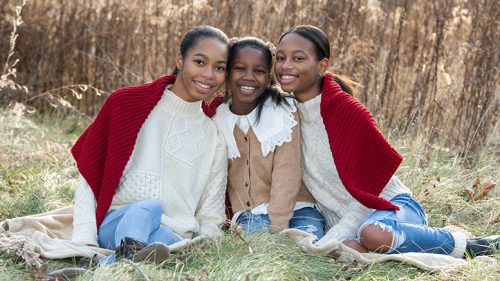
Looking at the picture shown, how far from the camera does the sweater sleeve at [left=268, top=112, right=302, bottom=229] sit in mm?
4371

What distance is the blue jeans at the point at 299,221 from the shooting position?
4.37 m

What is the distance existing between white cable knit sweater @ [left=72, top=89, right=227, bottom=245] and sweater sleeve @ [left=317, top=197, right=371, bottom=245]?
57 centimetres

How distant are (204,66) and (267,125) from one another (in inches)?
17.7

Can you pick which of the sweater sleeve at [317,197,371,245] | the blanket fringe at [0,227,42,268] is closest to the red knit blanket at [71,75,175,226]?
the blanket fringe at [0,227,42,268]

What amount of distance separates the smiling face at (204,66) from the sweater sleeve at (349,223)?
36.9 inches

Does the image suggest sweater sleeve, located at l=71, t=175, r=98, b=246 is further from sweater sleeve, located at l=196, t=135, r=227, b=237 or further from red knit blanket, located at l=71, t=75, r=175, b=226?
sweater sleeve, located at l=196, t=135, r=227, b=237

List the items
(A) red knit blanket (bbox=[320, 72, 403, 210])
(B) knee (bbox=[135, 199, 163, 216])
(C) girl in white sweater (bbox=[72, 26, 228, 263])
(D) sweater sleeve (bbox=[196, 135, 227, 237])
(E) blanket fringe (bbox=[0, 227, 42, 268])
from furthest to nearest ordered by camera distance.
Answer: (D) sweater sleeve (bbox=[196, 135, 227, 237]) < (A) red knit blanket (bbox=[320, 72, 403, 210]) < (C) girl in white sweater (bbox=[72, 26, 228, 263]) < (B) knee (bbox=[135, 199, 163, 216]) < (E) blanket fringe (bbox=[0, 227, 42, 268])

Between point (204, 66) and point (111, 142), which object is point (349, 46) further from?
point (111, 142)

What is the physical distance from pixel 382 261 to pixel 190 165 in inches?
42.8

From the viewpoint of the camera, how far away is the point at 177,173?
4352mm

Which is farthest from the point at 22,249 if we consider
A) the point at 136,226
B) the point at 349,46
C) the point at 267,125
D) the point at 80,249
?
the point at 349,46

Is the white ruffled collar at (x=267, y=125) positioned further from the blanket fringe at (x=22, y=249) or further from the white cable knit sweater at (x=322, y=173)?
the blanket fringe at (x=22, y=249)

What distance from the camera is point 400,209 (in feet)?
14.2

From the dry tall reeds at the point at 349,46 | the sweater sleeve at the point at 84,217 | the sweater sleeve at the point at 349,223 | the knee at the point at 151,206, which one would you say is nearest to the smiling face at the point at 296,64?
the sweater sleeve at the point at 349,223
